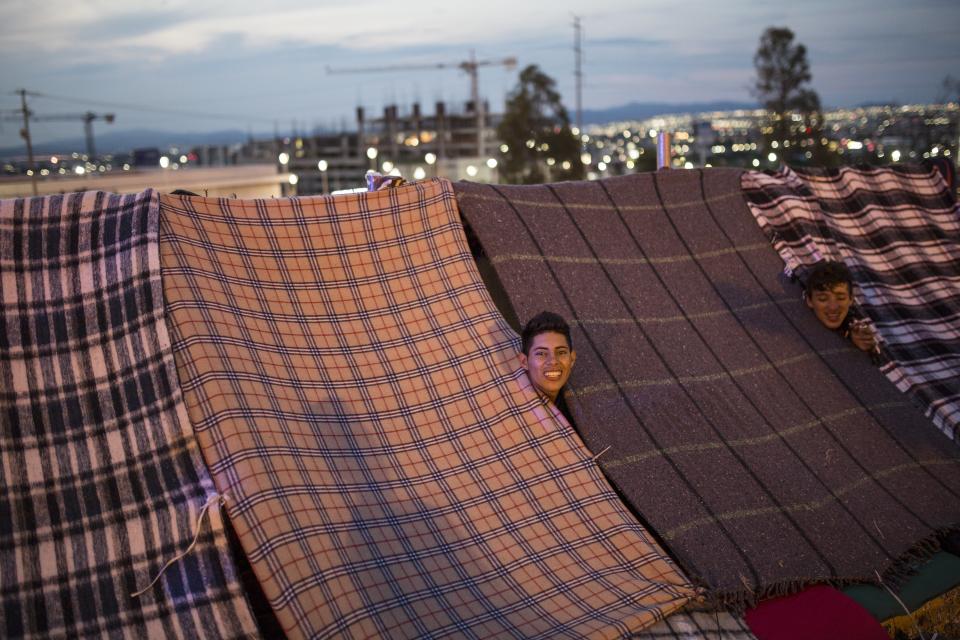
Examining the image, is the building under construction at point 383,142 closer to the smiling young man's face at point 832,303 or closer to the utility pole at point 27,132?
the utility pole at point 27,132

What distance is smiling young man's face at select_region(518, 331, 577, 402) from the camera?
7.95 ft

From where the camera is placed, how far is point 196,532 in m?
1.83

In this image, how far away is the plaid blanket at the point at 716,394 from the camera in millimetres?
2365

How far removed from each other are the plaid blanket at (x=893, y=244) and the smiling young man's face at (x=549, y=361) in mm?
1368

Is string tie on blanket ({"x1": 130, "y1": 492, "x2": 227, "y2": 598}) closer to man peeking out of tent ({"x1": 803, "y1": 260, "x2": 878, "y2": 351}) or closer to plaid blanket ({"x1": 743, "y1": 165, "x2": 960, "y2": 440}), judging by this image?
man peeking out of tent ({"x1": 803, "y1": 260, "x2": 878, "y2": 351})

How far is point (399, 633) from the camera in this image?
184 cm

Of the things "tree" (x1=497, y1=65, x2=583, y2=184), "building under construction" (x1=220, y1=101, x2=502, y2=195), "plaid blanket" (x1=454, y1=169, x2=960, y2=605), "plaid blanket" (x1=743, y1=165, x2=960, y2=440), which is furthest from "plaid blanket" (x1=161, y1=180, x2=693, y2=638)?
"building under construction" (x1=220, y1=101, x2=502, y2=195)

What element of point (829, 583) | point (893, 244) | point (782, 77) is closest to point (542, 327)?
point (829, 583)

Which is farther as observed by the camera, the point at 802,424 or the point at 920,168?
the point at 920,168

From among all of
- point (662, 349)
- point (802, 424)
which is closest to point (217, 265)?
point (662, 349)

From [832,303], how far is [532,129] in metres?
19.0

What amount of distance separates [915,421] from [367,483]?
1891 millimetres

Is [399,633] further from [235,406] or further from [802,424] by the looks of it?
[802,424]

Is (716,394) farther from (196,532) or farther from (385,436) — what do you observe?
(196,532)
